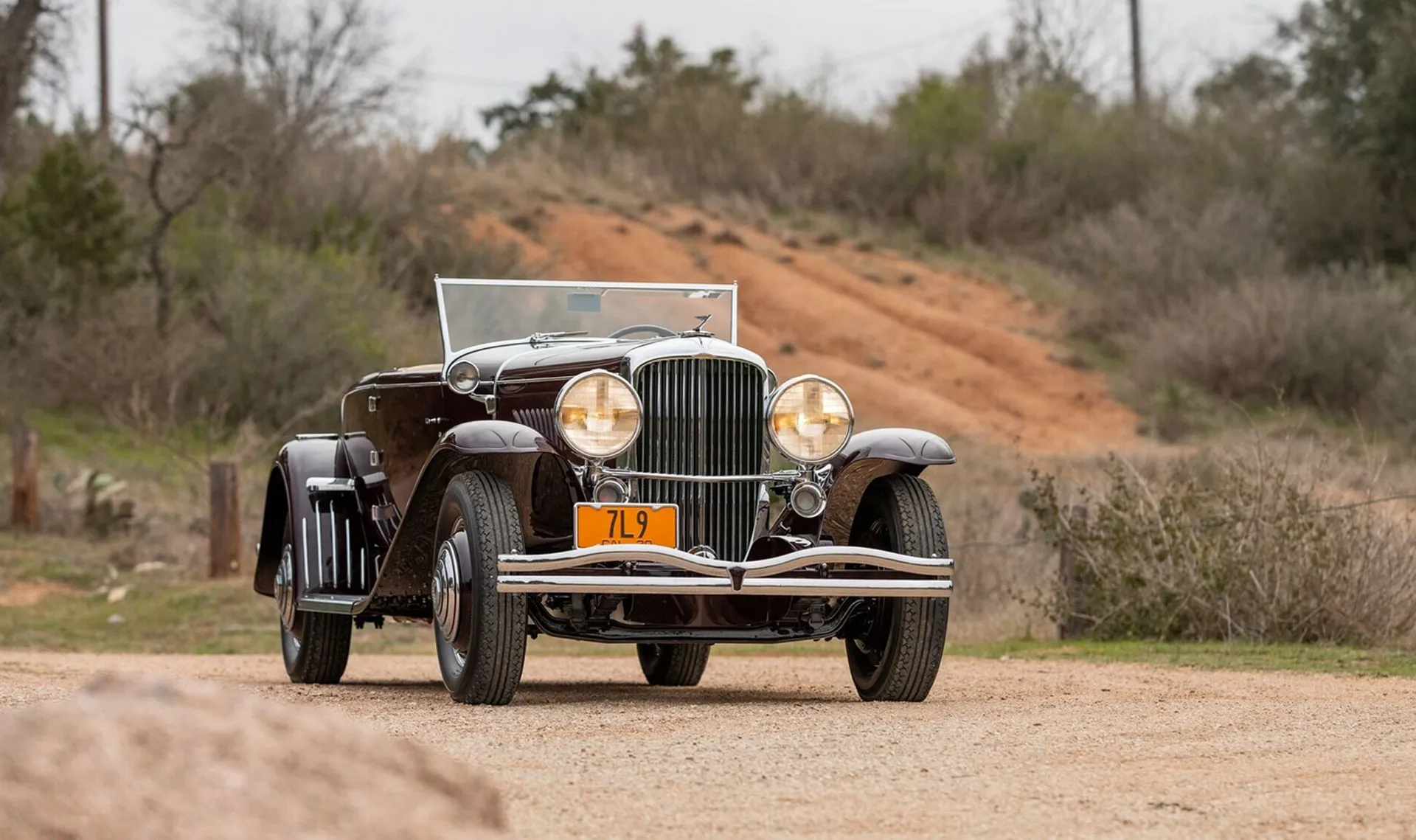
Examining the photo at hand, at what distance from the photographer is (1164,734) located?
6383mm

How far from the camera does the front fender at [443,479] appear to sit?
7301 mm

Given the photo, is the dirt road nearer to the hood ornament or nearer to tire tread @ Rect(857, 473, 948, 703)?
tire tread @ Rect(857, 473, 948, 703)

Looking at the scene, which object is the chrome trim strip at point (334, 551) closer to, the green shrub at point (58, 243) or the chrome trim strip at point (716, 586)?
the chrome trim strip at point (716, 586)

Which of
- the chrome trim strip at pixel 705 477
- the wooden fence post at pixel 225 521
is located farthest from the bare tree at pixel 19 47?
the chrome trim strip at pixel 705 477

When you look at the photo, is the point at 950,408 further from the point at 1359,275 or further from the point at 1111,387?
the point at 1359,275

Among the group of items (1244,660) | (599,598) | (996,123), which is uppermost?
(996,123)

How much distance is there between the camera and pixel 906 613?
7.66m

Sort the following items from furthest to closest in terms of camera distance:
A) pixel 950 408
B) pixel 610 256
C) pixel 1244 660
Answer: pixel 610 256
pixel 950 408
pixel 1244 660

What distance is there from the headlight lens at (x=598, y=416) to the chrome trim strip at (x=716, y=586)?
1.89ft

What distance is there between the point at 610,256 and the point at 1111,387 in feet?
33.0

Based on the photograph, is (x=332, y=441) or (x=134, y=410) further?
(x=134, y=410)

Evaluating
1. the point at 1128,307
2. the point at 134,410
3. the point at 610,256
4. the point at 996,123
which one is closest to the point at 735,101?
the point at 996,123

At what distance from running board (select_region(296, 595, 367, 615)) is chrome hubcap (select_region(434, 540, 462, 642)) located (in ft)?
3.28

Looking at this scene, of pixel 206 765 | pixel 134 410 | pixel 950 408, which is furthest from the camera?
pixel 950 408
